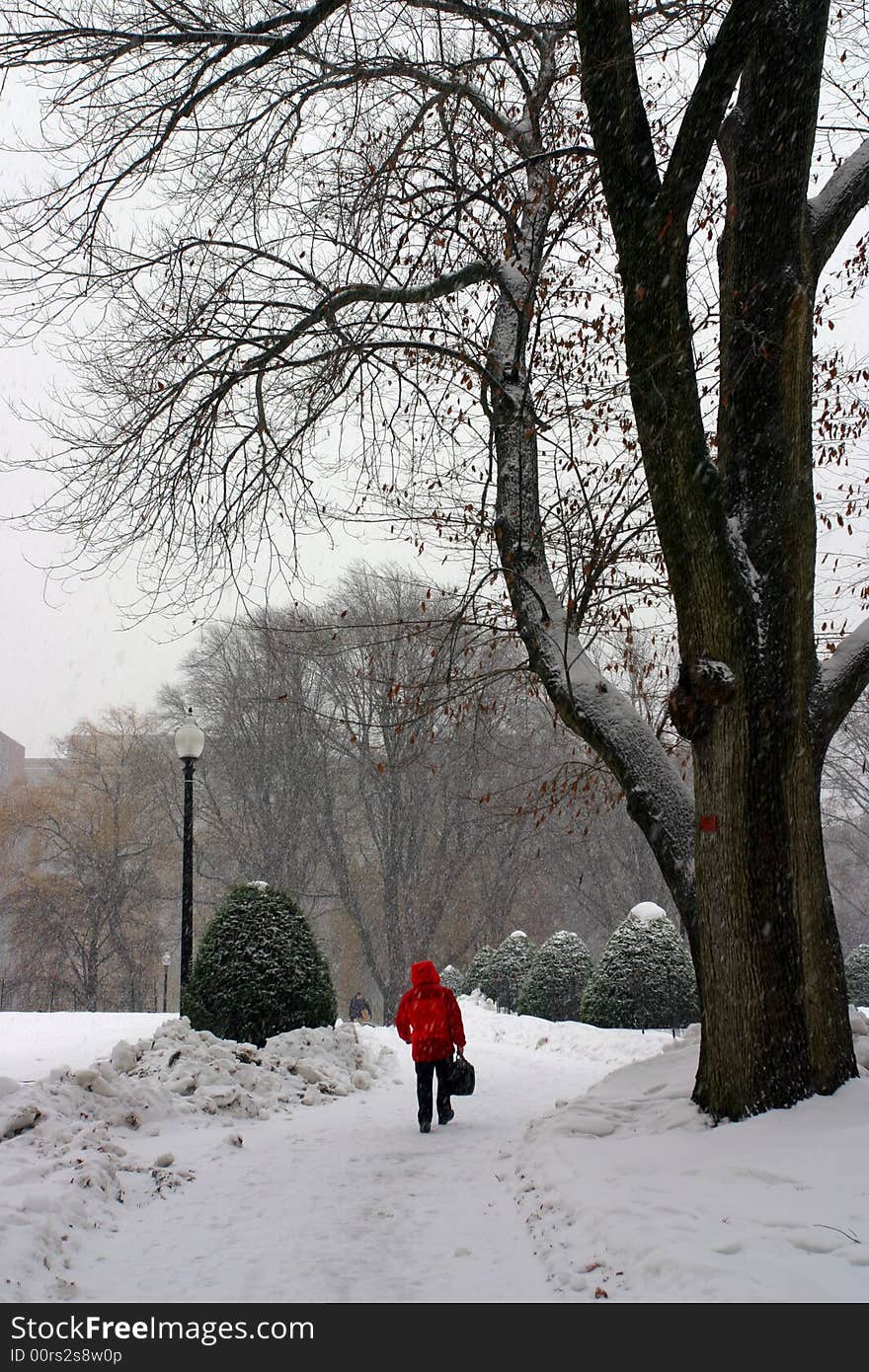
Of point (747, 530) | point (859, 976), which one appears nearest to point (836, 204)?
point (747, 530)

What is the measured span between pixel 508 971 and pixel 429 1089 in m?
15.3

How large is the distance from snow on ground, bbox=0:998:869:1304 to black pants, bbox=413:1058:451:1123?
0.18 metres

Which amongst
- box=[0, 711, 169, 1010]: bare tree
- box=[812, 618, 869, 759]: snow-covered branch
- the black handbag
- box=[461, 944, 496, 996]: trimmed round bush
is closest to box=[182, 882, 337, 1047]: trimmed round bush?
the black handbag

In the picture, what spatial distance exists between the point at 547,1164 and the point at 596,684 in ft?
10.2

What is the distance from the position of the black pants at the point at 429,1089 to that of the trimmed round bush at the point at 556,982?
414 inches

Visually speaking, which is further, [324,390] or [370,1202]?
[324,390]

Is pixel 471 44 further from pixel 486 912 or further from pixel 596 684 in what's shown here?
pixel 486 912

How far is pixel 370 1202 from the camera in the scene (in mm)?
5312

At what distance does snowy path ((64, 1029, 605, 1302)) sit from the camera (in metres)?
3.88

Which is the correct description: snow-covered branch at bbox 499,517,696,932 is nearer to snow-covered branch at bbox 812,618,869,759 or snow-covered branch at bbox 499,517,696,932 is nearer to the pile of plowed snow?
snow-covered branch at bbox 812,618,869,759

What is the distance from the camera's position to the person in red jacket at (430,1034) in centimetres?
761

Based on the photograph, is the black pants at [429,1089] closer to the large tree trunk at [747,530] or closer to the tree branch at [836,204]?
the large tree trunk at [747,530]

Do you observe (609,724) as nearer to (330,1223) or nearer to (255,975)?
(330,1223)
